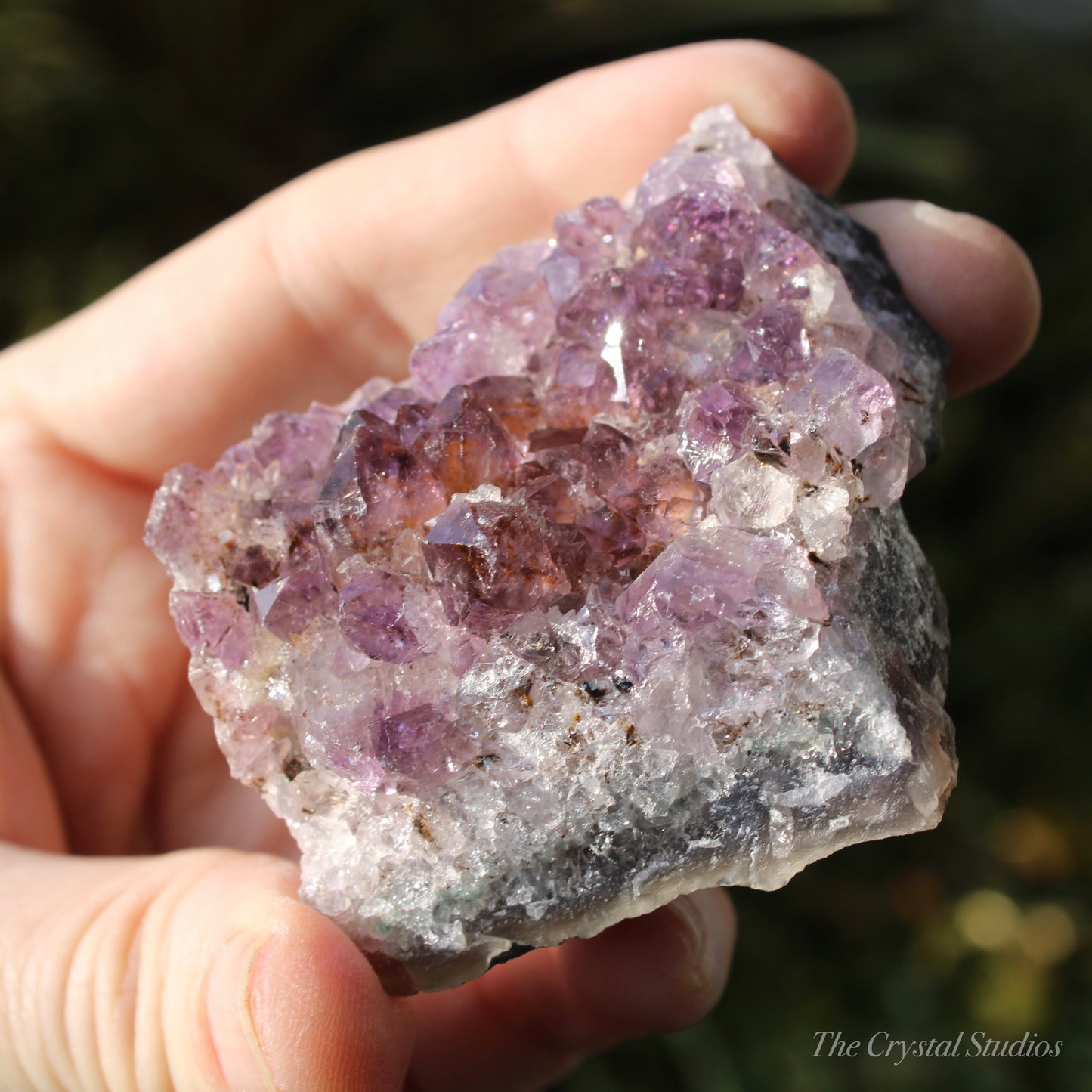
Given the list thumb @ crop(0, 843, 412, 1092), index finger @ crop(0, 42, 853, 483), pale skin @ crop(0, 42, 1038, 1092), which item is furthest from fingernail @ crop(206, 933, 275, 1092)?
index finger @ crop(0, 42, 853, 483)

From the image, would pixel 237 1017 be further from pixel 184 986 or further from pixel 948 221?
pixel 948 221

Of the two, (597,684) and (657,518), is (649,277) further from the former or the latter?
(597,684)

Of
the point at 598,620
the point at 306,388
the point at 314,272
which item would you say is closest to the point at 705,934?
the point at 598,620

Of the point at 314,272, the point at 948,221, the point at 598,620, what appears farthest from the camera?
the point at 314,272

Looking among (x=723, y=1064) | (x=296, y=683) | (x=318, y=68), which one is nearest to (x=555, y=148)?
(x=296, y=683)

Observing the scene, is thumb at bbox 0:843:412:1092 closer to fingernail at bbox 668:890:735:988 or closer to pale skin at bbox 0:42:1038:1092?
pale skin at bbox 0:42:1038:1092


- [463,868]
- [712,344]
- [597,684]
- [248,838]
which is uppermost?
[712,344]

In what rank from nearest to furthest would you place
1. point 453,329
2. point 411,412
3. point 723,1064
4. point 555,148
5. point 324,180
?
point 411,412
point 453,329
point 555,148
point 324,180
point 723,1064
